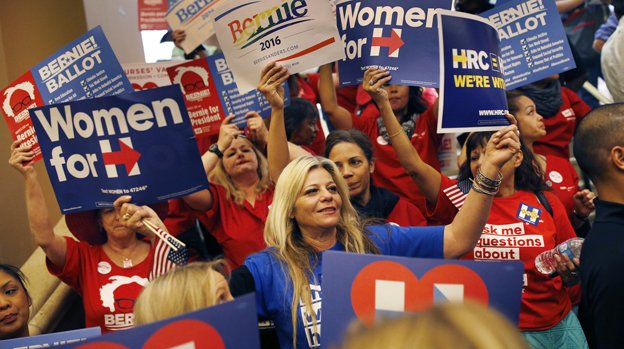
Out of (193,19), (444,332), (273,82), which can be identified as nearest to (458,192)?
(273,82)

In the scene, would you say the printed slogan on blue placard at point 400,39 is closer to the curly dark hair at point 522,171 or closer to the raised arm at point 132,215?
the curly dark hair at point 522,171

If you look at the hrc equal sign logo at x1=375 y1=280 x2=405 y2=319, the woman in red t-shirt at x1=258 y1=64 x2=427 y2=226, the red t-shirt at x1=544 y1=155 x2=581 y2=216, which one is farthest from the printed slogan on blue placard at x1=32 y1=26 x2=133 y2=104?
the red t-shirt at x1=544 y1=155 x2=581 y2=216

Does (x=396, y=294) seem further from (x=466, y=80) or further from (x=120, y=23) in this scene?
(x=120, y=23)

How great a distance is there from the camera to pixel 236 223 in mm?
4867

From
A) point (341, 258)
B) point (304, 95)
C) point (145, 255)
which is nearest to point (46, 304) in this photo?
point (145, 255)

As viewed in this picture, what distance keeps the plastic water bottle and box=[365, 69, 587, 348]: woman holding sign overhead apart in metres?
0.04

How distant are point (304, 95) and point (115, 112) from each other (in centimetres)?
233

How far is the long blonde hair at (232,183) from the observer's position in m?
4.98

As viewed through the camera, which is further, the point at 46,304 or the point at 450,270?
the point at 46,304

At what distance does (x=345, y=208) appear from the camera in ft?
12.7

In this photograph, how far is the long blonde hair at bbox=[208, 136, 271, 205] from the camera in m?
4.98

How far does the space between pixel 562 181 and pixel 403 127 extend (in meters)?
1.06

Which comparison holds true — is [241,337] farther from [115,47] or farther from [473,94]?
[115,47]

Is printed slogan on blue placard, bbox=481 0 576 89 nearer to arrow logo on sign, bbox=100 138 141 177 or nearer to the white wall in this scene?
arrow logo on sign, bbox=100 138 141 177
